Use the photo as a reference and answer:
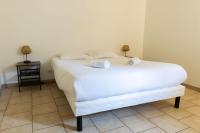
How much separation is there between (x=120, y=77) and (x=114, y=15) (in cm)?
257

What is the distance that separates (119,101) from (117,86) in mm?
216

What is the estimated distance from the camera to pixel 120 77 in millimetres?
A: 2109

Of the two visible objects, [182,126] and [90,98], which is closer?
[90,98]

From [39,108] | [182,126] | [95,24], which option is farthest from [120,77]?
[95,24]

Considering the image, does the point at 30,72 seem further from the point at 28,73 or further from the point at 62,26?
the point at 62,26

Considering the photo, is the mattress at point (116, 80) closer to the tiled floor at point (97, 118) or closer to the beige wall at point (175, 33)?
the tiled floor at point (97, 118)

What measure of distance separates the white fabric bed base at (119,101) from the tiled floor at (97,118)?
25 cm

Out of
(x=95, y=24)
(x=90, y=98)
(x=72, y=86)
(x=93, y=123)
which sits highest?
(x=95, y=24)

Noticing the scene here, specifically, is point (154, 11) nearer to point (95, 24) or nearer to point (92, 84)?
point (95, 24)

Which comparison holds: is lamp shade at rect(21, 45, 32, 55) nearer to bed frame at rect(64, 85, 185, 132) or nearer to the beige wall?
bed frame at rect(64, 85, 185, 132)

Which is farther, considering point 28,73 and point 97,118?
point 28,73

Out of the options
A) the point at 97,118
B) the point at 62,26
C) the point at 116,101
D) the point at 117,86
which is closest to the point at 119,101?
the point at 116,101

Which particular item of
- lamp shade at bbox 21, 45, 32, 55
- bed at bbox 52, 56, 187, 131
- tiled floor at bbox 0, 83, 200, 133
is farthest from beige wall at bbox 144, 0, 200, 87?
lamp shade at bbox 21, 45, 32, 55

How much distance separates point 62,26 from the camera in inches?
150
